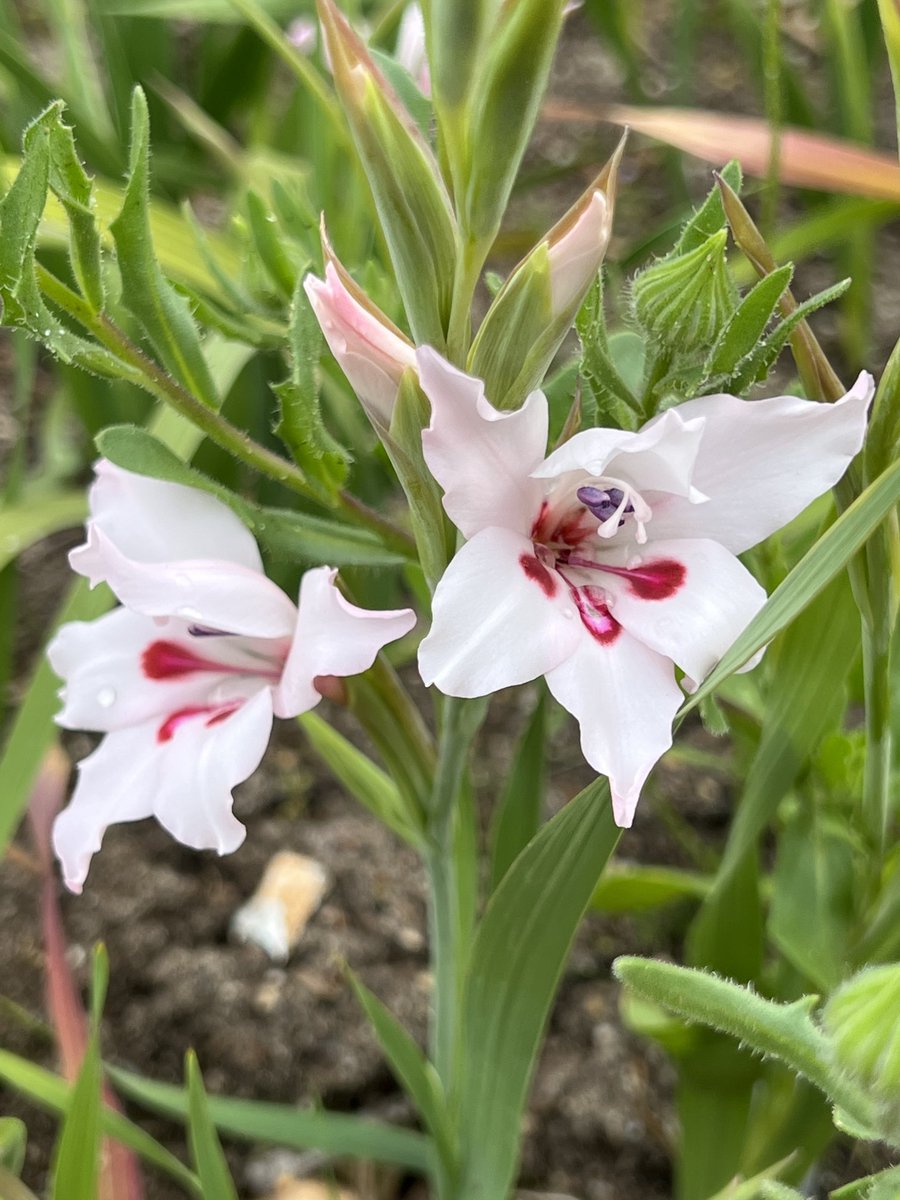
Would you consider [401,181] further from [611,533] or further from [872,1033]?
[872,1033]

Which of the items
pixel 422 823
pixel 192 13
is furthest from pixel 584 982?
pixel 192 13

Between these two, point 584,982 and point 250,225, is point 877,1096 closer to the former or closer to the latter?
point 250,225

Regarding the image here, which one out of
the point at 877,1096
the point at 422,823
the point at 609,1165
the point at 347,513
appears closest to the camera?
the point at 877,1096

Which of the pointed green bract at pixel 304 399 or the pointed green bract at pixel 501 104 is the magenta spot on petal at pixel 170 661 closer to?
the pointed green bract at pixel 304 399

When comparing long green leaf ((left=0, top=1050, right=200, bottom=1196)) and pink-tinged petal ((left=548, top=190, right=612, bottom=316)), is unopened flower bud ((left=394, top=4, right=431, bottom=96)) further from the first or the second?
long green leaf ((left=0, top=1050, right=200, bottom=1196))

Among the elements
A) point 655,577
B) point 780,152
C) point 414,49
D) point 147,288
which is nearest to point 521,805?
point 655,577
